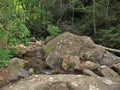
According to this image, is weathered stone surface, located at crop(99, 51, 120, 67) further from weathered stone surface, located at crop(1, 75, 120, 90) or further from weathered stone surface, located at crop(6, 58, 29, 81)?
weathered stone surface, located at crop(6, 58, 29, 81)

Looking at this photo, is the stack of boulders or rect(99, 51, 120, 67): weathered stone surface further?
rect(99, 51, 120, 67): weathered stone surface

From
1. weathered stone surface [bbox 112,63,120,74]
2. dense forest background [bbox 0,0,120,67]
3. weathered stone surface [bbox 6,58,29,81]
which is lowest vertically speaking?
weathered stone surface [bbox 112,63,120,74]

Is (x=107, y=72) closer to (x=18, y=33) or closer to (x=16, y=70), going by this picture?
(x=16, y=70)

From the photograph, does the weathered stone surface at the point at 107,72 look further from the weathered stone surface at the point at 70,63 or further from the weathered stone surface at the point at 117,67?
the weathered stone surface at the point at 70,63

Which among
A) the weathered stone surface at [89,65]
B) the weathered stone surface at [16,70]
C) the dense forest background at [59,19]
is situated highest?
the dense forest background at [59,19]

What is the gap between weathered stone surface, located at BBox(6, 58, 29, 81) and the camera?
706 cm

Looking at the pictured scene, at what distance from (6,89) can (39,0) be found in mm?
9391

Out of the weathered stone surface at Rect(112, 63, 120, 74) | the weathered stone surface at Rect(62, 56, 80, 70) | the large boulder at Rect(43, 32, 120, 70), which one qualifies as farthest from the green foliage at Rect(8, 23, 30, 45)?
the weathered stone surface at Rect(112, 63, 120, 74)

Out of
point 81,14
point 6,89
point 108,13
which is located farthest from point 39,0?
point 6,89

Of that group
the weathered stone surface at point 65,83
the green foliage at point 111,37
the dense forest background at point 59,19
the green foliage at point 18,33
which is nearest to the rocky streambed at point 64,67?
the weathered stone surface at point 65,83

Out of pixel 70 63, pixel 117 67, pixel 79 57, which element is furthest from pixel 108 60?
pixel 70 63

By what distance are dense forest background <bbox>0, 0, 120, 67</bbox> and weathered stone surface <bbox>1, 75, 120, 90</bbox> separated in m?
1.54

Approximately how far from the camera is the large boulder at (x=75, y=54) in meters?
8.16

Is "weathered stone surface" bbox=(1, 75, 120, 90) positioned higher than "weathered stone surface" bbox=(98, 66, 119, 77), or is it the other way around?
"weathered stone surface" bbox=(1, 75, 120, 90)
